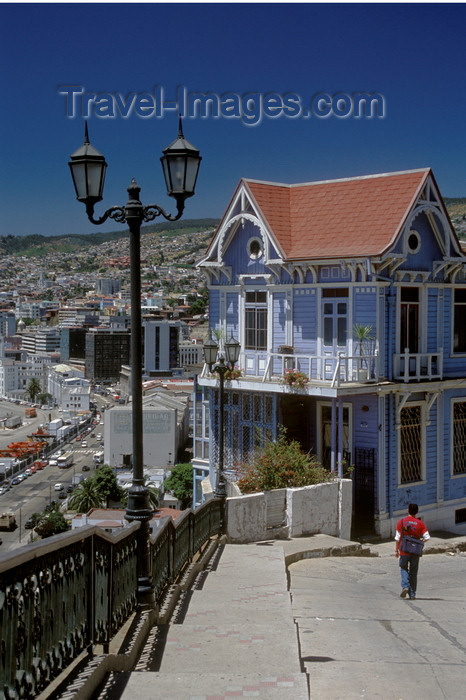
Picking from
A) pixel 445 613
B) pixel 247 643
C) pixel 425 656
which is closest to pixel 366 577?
pixel 445 613

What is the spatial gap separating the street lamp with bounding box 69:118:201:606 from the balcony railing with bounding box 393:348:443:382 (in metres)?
11.4

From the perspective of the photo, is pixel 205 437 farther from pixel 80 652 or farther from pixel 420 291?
pixel 80 652

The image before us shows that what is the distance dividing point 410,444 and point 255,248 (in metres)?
6.40

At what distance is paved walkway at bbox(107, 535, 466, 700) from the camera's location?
536 centimetres

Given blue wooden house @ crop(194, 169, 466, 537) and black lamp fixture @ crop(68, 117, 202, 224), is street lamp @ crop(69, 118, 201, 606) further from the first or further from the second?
blue wooden house @ crop(194, 169, 466, 537)

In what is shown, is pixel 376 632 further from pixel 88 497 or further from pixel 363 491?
pixel 88 497

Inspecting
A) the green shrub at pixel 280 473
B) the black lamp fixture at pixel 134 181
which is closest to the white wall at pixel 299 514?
the green shrub at pixel 280 473

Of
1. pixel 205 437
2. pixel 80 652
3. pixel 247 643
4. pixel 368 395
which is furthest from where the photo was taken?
pixel 205 437

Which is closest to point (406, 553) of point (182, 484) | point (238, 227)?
point (238, 227)

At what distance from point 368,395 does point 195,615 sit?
37.5 feet

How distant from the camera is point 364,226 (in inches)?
790

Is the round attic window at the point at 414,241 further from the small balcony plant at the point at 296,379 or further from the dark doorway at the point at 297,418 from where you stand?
the dark doorway at the point at 297,418

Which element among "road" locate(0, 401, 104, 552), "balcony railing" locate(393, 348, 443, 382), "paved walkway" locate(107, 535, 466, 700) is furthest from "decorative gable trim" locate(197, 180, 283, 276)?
"road" locate(0, 401, 104, 552)

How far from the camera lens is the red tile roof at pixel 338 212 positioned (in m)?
19.6
